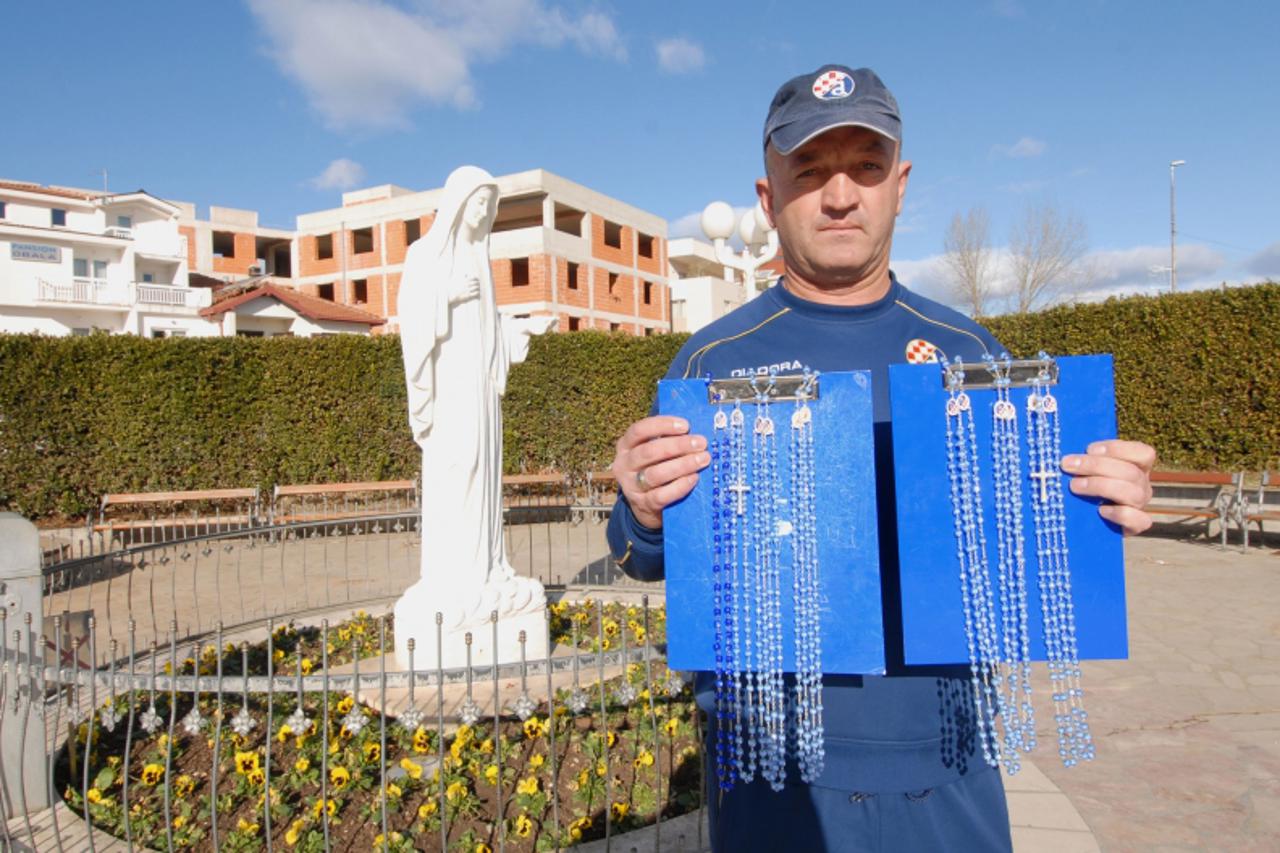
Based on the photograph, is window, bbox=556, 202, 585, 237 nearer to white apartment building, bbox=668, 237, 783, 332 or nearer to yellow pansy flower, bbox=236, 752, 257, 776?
white apartment building, bbox=668, 237, 783, 332

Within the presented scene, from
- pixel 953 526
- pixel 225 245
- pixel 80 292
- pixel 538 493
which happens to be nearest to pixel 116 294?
pixel 80 292

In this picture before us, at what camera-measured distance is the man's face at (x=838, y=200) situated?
163 cm

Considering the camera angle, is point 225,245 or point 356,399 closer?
point 356,399

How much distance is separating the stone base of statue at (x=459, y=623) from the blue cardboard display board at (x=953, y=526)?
3.75 m

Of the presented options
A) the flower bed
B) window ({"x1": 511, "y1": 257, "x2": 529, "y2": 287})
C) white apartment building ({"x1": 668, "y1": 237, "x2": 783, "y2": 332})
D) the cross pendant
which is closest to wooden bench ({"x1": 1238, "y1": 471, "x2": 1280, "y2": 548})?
the flower bed

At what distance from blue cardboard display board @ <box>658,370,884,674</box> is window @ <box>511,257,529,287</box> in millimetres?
35671

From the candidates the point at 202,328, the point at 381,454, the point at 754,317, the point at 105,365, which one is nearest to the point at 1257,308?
the point at 754,317

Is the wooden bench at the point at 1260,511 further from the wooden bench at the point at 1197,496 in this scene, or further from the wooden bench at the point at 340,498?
the wooden bench at the point at 340,498

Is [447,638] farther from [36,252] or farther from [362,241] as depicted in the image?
[36,252]

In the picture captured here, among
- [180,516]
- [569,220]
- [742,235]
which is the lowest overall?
[180,516]

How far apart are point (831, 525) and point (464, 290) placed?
13.2ft

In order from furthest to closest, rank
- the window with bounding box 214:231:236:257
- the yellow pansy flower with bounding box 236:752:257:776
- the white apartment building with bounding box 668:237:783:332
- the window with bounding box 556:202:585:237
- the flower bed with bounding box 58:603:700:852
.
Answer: the window with bounding box 214:231:236:257 → the white apartment building with bounding box 668:237:783:332 → the window with bounding box 556:202:585:237 → the yellow pansy flower with bounding box 236:752:257:776 → the flower bed with bounding box 58:603:700:852

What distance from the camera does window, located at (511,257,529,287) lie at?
119ft

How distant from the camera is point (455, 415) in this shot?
5031 mm
